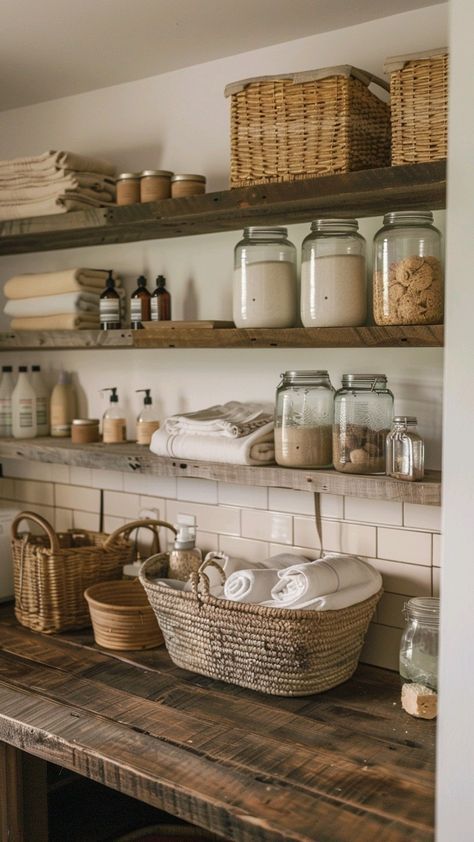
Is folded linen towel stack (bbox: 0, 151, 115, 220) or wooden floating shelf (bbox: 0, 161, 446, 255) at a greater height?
folded linen towel stack (bbox: 0, 151, 115, 220)

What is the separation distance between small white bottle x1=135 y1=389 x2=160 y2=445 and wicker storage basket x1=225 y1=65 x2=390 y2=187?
810mm

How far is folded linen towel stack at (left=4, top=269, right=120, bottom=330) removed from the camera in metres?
2.68

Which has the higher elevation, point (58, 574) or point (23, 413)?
point (23, 413)

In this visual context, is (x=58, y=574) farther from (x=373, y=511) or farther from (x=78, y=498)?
(x=373, y=511)

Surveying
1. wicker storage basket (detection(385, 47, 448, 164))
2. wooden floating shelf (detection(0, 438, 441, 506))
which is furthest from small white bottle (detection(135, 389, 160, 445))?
wicker storage basket (detection(385, 47, 448, 164))

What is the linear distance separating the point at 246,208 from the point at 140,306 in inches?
22.1

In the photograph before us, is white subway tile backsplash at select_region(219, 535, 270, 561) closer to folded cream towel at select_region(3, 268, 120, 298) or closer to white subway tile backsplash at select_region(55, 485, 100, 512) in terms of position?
white subway tile backsplash at select_region(55, 485, 100, 512)

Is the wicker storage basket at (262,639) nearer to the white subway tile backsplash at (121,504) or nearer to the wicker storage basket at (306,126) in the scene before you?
the white subway tile backsplash at (121,504)

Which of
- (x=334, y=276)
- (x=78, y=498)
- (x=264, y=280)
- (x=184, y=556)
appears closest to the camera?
(x=334, y=276)

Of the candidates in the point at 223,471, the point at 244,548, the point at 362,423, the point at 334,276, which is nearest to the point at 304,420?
the point at 362,423

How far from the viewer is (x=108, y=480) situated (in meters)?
2.94

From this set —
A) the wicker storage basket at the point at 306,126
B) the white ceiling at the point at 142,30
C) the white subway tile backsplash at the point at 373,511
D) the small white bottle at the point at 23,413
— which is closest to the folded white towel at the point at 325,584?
the white subway tile backsplash at the point at 373,511

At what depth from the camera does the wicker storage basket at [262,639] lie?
6.51 ft

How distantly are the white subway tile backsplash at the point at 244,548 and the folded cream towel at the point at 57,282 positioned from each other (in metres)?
0.89
